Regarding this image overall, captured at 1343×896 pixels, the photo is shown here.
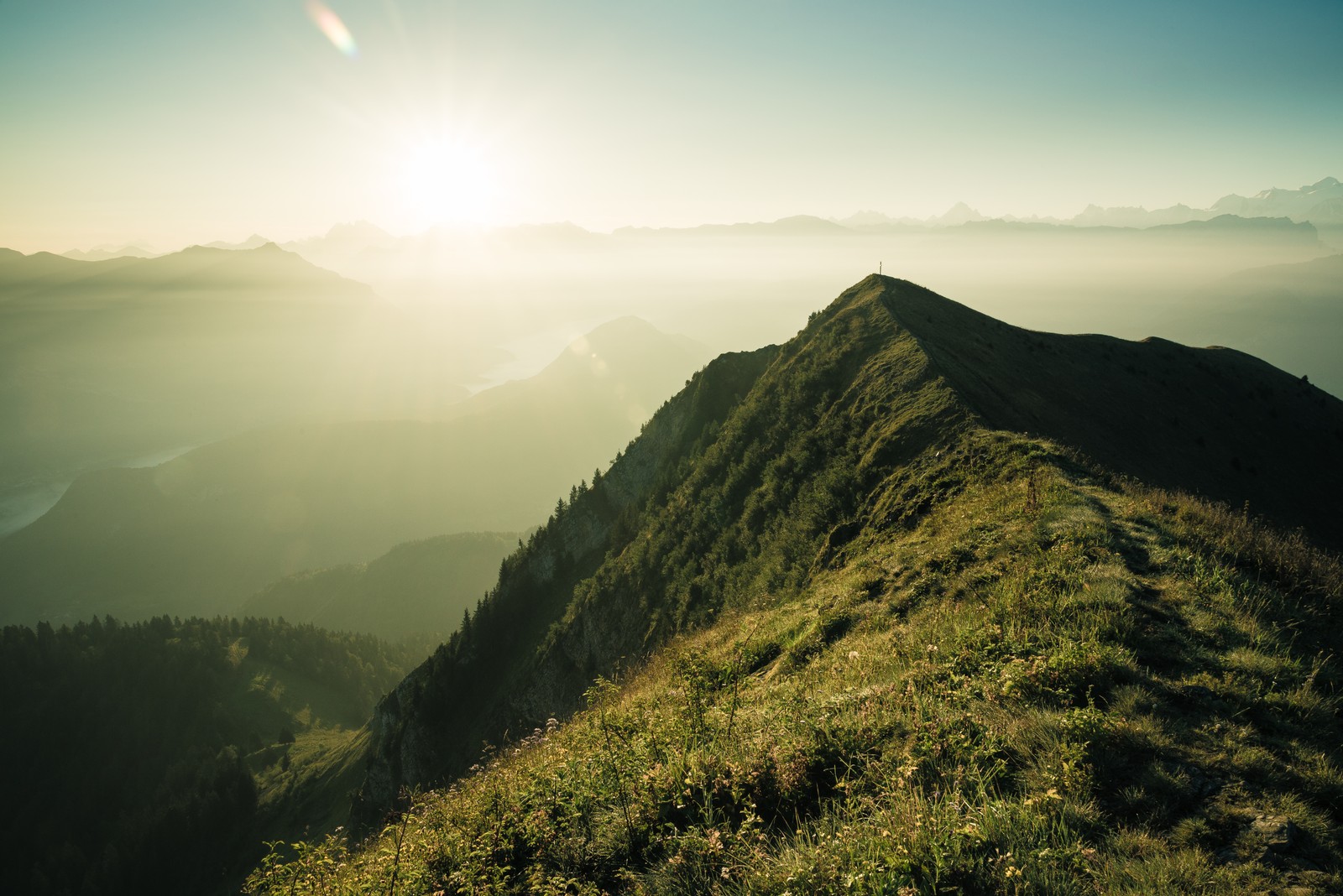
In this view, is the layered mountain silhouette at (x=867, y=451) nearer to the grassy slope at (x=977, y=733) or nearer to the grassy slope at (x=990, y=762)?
the grassy slope at (x=977, y=733)

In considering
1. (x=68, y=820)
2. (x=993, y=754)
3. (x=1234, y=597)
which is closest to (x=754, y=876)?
(x=993, y=754)

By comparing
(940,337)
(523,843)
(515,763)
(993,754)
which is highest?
(940,337)

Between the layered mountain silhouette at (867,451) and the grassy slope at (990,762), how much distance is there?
2.34 metres

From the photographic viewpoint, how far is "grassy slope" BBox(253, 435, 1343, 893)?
14.8 feet

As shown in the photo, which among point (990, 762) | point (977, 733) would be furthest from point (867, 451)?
point (990, 762)

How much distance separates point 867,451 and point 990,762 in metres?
21.8

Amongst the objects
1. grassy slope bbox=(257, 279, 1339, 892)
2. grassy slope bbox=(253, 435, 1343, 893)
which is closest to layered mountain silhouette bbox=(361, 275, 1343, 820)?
grassy slope bbox=(257, 279, 1339, 892)

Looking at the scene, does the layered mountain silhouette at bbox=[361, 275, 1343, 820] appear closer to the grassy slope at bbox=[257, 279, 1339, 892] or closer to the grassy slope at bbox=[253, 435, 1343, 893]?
the grassy slope at bbox=[257, 279, 1339, 892]

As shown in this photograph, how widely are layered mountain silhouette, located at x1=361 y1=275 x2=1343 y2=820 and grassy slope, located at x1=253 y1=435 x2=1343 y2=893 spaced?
2.34 m

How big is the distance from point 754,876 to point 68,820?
226313 millimetres

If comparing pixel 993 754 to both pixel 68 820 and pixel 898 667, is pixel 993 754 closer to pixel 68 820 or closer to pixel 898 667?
pixel 898 667

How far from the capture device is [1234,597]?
27.0 feet

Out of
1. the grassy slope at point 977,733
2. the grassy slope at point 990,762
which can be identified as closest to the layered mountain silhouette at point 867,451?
the grassy slope at point 977,733

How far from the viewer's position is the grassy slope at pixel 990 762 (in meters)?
4.52
